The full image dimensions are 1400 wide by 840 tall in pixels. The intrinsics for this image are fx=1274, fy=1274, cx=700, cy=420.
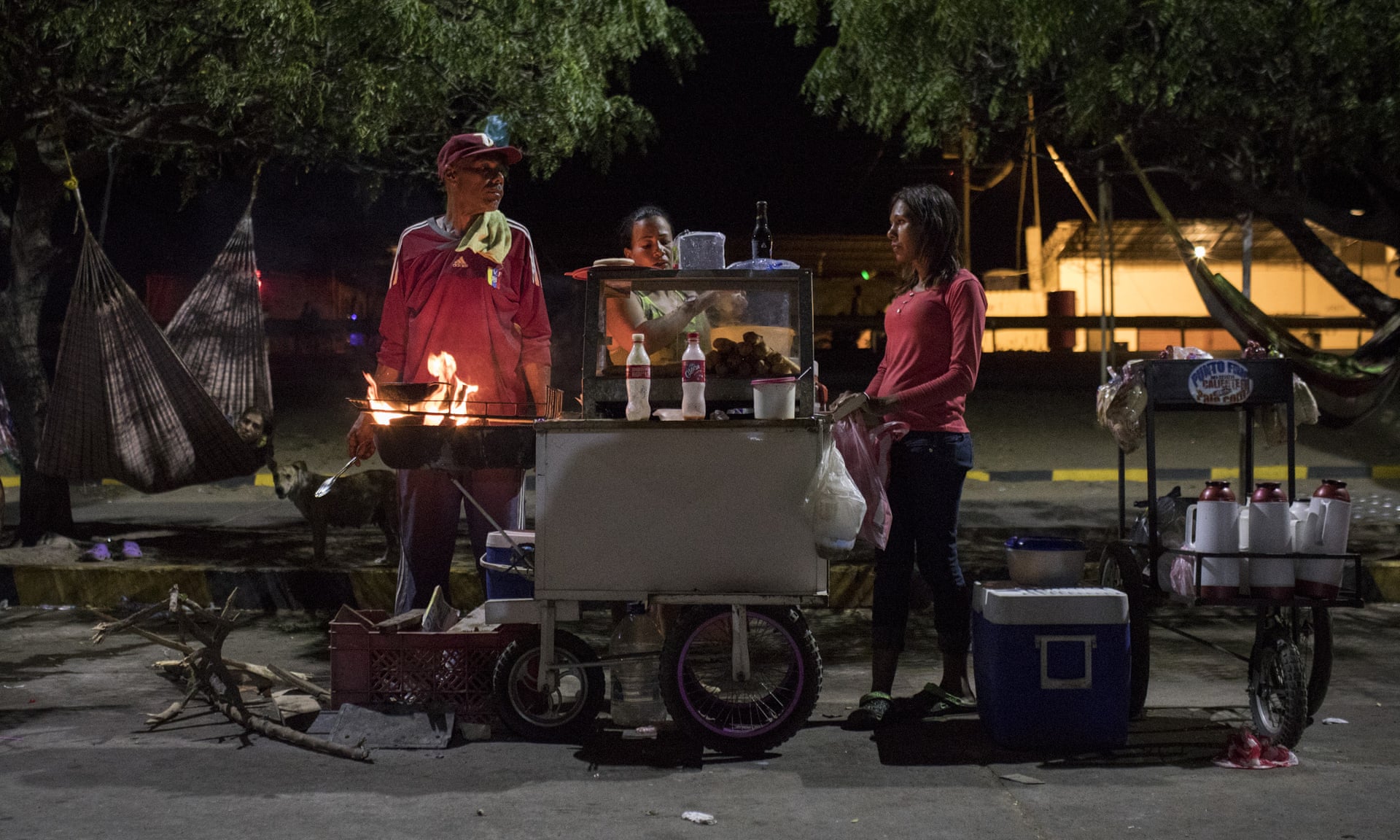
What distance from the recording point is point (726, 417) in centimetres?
418

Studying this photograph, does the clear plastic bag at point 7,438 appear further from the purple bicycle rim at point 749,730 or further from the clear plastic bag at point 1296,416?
the clear plastic bag at point 1296,416

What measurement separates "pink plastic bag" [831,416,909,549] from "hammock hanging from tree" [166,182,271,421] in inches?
189

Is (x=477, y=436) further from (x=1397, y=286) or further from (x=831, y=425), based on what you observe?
(x=1397, y=286)

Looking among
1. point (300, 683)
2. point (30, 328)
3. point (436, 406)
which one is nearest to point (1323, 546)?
point (436, 406)

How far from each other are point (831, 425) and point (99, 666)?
3.62 metres

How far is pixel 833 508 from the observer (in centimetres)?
405

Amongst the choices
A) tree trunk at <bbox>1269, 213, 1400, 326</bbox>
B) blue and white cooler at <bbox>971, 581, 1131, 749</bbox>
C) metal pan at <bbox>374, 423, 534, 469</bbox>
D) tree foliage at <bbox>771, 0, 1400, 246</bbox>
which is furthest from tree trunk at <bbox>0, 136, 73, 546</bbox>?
tree trunk at <bbox>1269, 213, 1400, 326</bbox>

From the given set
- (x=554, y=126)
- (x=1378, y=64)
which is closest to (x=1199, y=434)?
(x=1378, y=64)

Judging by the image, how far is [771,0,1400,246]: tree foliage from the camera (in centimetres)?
819

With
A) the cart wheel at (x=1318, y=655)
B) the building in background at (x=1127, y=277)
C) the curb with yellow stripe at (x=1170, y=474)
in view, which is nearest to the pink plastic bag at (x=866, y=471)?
the cart wheel at (x=1318, y=655)

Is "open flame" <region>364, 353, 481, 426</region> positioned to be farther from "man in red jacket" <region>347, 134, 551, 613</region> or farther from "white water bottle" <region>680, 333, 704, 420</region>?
"white water bottle" <region>680, 333, 704, 420</region>

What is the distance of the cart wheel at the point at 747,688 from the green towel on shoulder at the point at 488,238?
169 centimetres

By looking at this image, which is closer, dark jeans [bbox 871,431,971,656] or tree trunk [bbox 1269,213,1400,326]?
dark jeans [bbox 871,431,971,656]

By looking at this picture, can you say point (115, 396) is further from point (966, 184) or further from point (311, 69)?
point (966, 184)
